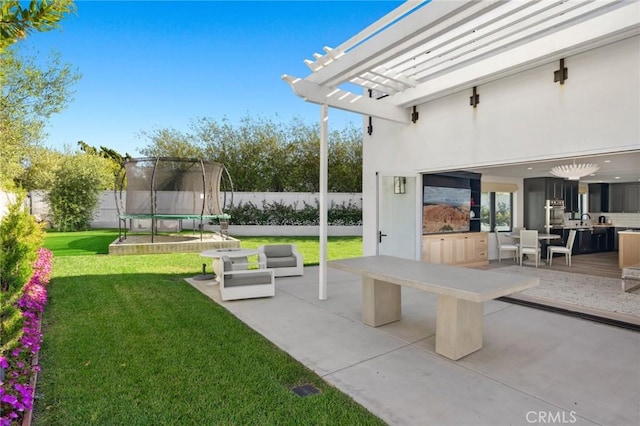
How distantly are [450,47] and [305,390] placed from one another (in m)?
4.87

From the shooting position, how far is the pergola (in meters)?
3.77

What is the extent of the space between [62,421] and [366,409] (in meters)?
2.07

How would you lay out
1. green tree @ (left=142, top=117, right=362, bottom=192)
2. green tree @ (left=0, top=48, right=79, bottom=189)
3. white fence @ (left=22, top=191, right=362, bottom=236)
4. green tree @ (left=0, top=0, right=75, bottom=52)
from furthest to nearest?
green tree @ (left=142, top=117, right=362, bottom=192), white fence @ (left=22, top=191, right=362, bottom=236), green tree @ (left=0, top=48, right=79, bottom=189), green tree @ (left=0, top=0, right=75, bottom=52)

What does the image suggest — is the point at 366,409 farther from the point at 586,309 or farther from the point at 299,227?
the point at 299,227

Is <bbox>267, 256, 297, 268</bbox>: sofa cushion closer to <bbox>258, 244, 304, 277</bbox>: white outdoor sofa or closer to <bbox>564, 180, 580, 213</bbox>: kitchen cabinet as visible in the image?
<bbox>258, 244, 304, 277</bbox>: white outdoor sofa

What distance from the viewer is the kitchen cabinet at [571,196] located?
10.8 meters

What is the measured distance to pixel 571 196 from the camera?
11078 millimetres

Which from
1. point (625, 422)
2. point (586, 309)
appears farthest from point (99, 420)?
point (586, 309)

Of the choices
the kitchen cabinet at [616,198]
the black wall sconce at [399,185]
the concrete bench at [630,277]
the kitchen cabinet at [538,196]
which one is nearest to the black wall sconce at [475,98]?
the black wall sconce at [399,185]

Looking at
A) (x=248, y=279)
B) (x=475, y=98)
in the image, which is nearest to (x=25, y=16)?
(x=248, y=279)

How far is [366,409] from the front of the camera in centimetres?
246

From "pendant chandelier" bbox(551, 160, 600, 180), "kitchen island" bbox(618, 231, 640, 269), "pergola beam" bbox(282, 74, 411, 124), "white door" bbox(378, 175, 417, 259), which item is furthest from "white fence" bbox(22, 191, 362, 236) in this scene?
"pergola beam" bbox(282, 74, 411, 124)

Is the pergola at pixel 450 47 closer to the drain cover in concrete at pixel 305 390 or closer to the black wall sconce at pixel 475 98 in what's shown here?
the black wall sconce at pixel 475 98

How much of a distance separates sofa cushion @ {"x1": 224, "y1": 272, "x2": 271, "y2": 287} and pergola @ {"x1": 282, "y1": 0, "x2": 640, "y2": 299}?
0.89 meters
